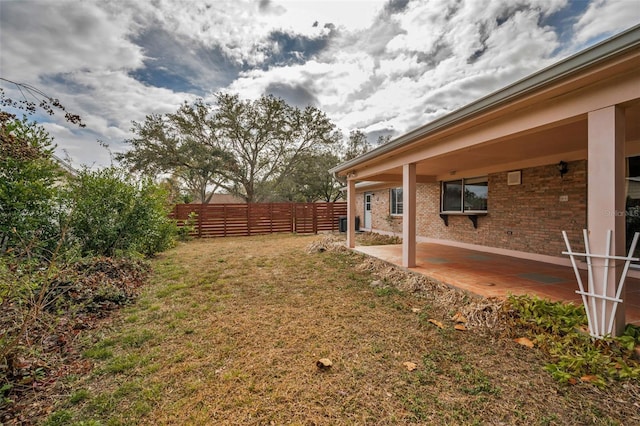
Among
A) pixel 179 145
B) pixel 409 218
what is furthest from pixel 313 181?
pixel 409 218

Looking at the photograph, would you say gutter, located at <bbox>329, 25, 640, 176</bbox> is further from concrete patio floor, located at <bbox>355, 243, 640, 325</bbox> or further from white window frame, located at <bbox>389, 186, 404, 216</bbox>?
white window frame, located at <bbox>389, 186, 404, 216</bbox>

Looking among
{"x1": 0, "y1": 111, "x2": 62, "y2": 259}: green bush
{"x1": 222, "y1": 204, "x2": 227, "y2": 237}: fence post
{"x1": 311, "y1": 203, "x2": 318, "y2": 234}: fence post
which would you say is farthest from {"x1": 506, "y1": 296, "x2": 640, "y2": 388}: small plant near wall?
{"x1": 222, "y1": 204, "x2": 227, "y2": 237}: fence post

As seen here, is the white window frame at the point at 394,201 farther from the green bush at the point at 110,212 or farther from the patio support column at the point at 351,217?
the green bush at the point at 110,212

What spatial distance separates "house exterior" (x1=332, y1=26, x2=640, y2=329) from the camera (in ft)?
7.77

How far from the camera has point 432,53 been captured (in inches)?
344

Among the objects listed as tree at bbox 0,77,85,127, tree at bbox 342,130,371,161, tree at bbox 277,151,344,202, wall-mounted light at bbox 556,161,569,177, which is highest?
→ tree at bbox 342,130,371,161

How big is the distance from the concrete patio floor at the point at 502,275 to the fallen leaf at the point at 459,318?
52 centimetres

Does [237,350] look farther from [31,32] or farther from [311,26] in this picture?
[311,26]

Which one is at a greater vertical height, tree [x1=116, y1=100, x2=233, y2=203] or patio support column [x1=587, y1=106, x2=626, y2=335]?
tree [x1=116, y1=100, x2=233, y2=203]

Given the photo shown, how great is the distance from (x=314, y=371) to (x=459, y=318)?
6.75ft

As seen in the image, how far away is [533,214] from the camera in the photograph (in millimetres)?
5895

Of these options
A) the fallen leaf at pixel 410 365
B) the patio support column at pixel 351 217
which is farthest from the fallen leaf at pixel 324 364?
the patio support column at pixel 351 217

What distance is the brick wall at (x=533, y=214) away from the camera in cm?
516

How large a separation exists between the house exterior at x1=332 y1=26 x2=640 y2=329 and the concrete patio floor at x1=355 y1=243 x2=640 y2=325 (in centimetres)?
55
